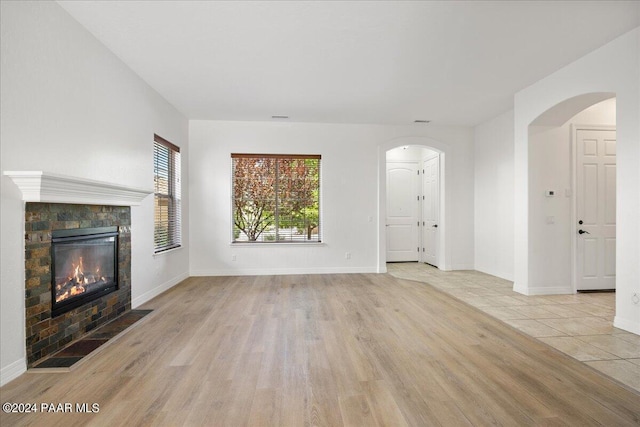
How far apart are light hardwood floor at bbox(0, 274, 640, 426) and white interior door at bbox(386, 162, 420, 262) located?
4071 millimetres

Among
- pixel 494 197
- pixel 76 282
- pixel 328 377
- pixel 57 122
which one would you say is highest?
pixel 57 122

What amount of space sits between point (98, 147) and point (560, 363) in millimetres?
4611

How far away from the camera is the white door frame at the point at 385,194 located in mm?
6328

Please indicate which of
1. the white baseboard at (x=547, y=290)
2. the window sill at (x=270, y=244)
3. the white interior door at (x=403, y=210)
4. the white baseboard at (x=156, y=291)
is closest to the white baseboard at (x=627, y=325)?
the white baseboard at (x=547, y=290)

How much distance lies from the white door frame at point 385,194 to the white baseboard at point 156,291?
365 cm

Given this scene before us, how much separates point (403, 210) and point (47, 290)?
6804 millimetres

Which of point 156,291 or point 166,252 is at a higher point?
point 166,252

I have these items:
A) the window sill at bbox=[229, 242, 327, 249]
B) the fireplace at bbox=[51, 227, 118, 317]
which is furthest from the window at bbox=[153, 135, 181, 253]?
the fireplace at bbox=[51, 227, 118, 317]

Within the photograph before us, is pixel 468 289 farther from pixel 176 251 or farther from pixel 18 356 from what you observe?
pixel 18 356

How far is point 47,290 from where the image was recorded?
2.57m

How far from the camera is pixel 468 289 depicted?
194 inches

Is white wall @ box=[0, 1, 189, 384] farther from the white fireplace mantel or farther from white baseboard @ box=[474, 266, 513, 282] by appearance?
white baseboard @ box=[474, 266, 513, 282]

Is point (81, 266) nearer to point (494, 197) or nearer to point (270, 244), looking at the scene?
point (270, 244)

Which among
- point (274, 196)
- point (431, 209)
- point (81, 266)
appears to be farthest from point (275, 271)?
point (431, 209)
